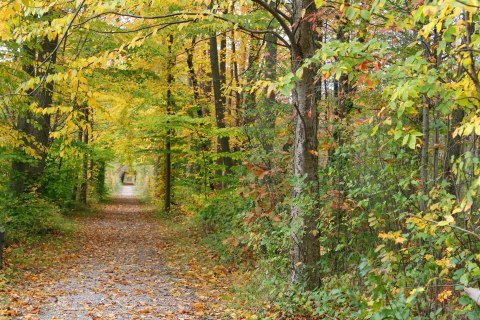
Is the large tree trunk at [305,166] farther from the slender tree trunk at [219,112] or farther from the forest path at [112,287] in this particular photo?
the slender tree trunk at [219,112]

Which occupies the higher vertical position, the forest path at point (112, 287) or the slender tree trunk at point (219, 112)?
the slender tree trunk at point (219, 112)

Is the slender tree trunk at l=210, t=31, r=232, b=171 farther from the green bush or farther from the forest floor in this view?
the green bush

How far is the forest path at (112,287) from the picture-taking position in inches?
272

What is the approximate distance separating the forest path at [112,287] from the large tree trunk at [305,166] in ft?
6.08

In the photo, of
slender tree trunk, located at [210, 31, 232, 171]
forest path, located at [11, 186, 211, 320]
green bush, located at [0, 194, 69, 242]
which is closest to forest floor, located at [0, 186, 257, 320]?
forest path, located at [11, 186, 211, 320]

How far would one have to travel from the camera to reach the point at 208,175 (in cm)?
1356

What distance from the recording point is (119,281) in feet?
29.7

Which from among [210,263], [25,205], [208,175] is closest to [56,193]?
[25,205]

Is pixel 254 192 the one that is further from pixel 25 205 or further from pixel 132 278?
pixel 25 205

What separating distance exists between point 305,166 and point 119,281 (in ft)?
15.3

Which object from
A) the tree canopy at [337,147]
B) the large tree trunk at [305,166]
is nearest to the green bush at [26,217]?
the tree canopy at [337,147]

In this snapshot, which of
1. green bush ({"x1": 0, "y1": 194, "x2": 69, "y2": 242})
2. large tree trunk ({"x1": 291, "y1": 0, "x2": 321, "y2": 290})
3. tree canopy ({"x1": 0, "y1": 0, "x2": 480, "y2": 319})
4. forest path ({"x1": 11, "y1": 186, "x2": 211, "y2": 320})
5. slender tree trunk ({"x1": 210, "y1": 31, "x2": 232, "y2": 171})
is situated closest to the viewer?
tree canopy ({"x1": 0, "y1": 0, "x2": 480, "y2": 319})

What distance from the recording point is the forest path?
6.92 metres

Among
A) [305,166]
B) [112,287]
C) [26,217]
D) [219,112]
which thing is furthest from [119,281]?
[219,112]
